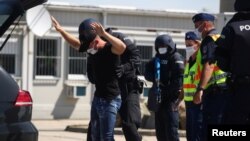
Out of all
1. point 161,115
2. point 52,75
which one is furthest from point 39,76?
point 161,115

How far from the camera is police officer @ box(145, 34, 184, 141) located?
862cm

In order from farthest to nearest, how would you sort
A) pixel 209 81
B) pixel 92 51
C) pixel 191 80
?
pixel 191 80, pixel 209 81, pixel 92 51

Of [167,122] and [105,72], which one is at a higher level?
[105,72]

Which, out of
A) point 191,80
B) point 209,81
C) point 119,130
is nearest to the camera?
point 209,81

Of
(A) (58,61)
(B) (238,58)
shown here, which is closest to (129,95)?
(B) (238,58)

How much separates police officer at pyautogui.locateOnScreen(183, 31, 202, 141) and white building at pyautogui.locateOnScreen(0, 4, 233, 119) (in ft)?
27.2

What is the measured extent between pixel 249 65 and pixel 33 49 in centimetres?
1066

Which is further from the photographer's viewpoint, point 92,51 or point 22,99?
point 92,51

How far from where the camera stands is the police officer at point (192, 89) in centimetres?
786

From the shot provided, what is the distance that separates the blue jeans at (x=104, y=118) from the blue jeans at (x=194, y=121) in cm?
118

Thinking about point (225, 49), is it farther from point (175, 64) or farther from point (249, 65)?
point (175, 64)

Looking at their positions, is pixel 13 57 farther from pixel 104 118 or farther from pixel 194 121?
pixel 104 118

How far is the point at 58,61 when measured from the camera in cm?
1645

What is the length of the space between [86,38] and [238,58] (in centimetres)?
184
